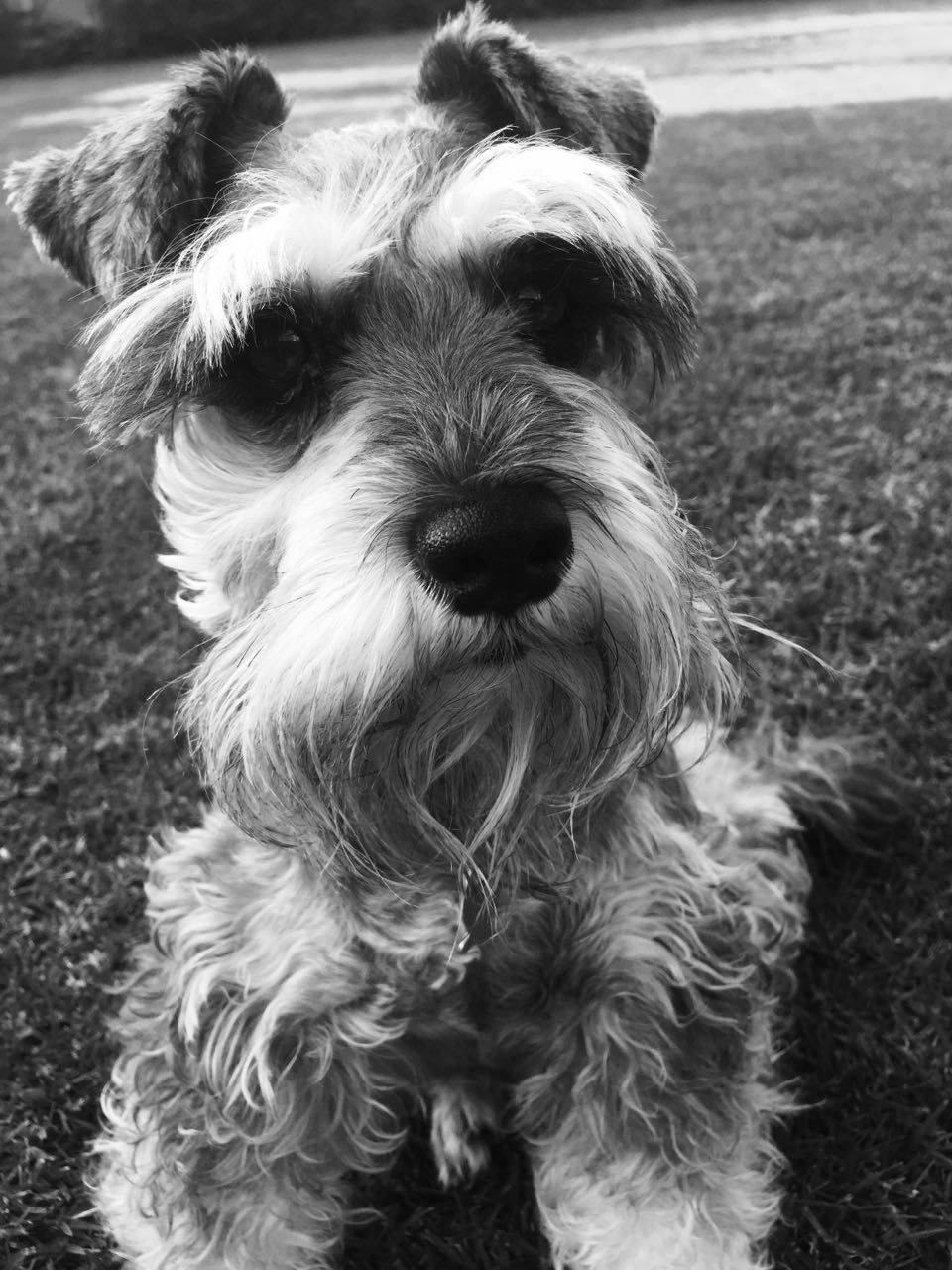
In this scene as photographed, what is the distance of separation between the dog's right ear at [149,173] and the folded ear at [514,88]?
0.39m

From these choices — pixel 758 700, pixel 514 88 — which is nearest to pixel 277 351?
pixel 514 88

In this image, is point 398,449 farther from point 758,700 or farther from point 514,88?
point 758,700

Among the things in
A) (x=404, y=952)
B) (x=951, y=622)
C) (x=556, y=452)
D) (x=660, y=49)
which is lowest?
(x=660, y=49)

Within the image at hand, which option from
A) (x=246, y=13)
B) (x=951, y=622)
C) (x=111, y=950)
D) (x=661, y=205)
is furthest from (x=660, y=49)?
(x=111, y=950)

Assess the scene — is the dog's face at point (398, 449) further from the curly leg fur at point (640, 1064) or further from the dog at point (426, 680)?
the curly leg fur at point (640, 1064)

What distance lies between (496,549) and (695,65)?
21639 mm

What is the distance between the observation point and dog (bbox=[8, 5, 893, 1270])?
5.92 feet

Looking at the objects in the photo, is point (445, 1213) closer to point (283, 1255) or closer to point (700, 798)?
point (283, 1255)

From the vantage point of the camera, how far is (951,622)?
3916 mm

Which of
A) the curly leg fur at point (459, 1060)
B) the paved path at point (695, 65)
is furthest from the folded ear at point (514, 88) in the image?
the paved path at point (695, 65)

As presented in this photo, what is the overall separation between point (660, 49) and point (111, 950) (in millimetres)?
23429

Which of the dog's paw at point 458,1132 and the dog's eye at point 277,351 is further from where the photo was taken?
the dog's paw at point 458,1132

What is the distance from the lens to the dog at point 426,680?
5.92ft

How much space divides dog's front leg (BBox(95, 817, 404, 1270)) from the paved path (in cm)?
1324
